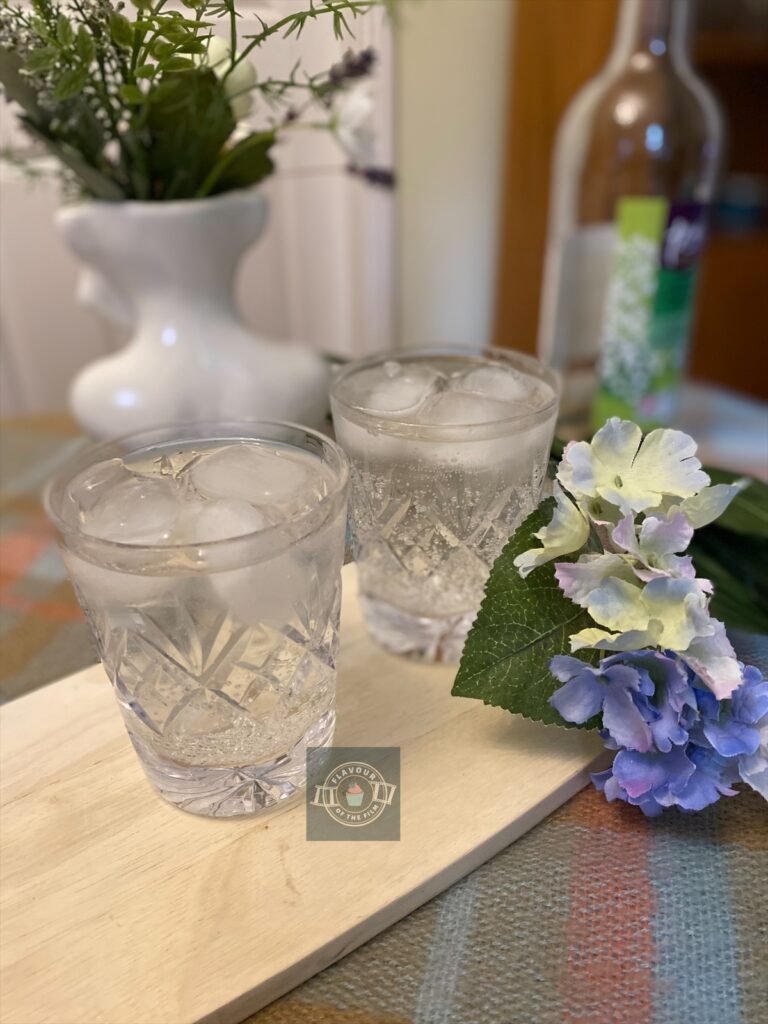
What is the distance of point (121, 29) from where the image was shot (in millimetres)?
327

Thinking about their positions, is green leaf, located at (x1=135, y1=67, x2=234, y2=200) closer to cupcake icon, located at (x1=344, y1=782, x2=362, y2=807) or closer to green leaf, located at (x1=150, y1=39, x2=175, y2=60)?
green leaf, located at (x1=150, y1=39, x2=175, y2=60)

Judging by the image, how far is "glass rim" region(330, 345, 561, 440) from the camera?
0.35 metres

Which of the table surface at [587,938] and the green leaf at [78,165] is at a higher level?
the green leaf at [78,165]

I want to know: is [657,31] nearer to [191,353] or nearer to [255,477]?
[191,353]

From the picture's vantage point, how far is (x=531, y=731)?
1.22ft

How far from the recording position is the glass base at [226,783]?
0.33m

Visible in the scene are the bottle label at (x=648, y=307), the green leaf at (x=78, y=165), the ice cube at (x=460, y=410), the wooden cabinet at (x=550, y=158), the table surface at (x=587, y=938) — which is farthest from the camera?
the wooden cabinet at (x=550, y=158)

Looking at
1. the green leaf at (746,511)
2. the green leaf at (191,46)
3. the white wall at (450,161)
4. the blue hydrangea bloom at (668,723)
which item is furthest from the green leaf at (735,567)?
the white wall at (450,161)

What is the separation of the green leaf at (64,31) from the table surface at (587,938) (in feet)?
1.21

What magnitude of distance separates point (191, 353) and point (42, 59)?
235 mm

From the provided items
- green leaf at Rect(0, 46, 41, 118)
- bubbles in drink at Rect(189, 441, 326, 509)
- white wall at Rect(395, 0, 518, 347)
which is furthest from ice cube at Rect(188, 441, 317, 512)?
white wall at Rect(395, 0, 518, 347)

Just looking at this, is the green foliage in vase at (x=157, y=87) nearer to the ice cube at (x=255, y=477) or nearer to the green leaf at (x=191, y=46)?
the green leaf at (x=191, y=46)

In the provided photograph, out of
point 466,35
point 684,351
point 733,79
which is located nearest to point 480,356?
point 684,351

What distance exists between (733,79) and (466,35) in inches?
23.9
